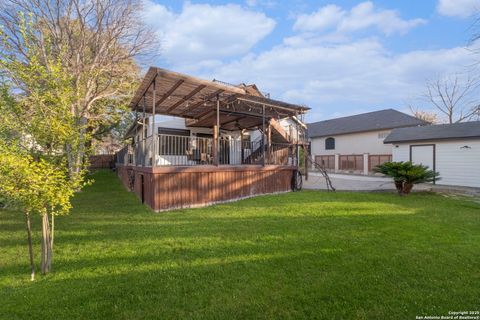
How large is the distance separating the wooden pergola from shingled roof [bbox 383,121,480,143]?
26.0 feet

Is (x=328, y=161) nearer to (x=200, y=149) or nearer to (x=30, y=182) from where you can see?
(x=200, y=149)

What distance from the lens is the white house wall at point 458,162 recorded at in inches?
482

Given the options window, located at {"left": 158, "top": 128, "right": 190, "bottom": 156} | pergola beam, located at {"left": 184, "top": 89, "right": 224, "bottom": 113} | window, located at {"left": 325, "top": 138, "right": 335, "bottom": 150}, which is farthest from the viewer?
window, located at {"left": 325, "top": 138, "right": 335, "bottom": 150}

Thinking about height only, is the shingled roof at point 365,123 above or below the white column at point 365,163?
above

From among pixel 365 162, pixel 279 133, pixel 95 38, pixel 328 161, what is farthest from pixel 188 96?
pixel 328 161

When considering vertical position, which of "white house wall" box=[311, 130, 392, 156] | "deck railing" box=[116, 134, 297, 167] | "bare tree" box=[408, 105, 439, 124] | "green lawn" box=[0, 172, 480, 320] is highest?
"bare tree" box=[408, 105, 439, 124]

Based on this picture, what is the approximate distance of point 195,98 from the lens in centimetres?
975

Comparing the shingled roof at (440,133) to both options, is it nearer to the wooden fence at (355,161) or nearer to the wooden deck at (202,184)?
the wooden fence at (355,161)

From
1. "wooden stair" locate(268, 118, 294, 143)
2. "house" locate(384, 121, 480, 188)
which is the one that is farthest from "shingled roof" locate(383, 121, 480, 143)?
"wooden stair" locate(268, 118, 294, 143)

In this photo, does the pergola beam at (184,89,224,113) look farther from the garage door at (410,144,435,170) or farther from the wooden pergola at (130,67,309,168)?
the garage door at (410,144,435,170)

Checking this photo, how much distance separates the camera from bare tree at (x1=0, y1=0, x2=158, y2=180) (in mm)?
11570

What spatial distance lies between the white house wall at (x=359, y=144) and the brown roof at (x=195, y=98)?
1345 centimetres

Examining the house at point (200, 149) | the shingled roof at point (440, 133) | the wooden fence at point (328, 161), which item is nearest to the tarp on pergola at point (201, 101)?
the house at point (200, 149)

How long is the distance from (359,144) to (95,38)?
2101 centimetres
